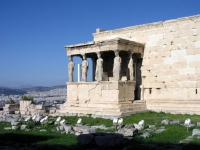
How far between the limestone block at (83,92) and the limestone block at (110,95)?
141 centimetres

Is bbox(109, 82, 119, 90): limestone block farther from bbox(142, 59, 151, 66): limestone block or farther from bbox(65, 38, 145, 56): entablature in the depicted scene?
bbox(142, 59, 151, 66): limestone block

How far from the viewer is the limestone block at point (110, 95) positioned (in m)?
16.9

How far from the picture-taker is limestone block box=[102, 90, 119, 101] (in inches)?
664

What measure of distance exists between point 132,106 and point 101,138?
321 inches

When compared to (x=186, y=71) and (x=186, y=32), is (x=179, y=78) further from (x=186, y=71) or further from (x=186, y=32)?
(x=186, y=32)

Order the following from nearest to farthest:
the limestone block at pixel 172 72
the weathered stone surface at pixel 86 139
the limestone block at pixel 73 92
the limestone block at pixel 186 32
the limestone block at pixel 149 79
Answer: the weathered stone surface at pixel 86 139 < the limestone block at pixel 186 32 < the limestone block at pixel 172 72 < the limestone block at pixel 149 79 < the limestone block at pixel 73 92

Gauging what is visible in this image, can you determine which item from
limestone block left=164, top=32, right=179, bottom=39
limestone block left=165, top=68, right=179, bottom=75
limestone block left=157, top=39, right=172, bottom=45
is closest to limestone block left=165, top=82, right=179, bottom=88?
limestone block left=165, top=68, right=179, bottom=75

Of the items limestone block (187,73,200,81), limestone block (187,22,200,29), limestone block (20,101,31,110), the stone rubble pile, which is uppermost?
limestone block (187,22,200,29)

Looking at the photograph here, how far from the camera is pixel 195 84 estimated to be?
16359 mm

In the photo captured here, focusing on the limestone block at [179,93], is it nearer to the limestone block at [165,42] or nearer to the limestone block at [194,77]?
the limestone block at [194,77]

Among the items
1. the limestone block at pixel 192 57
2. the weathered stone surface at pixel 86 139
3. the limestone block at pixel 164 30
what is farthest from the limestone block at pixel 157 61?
the weathered stone surface at pixel 86 139

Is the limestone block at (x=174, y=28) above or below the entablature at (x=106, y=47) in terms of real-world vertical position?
above

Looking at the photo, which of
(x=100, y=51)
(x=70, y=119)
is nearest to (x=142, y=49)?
(x=100, y=51)

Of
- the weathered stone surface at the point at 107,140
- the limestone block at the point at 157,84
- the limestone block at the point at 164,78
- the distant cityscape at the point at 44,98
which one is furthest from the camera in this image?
the distant cityscape at the point at 44,98
